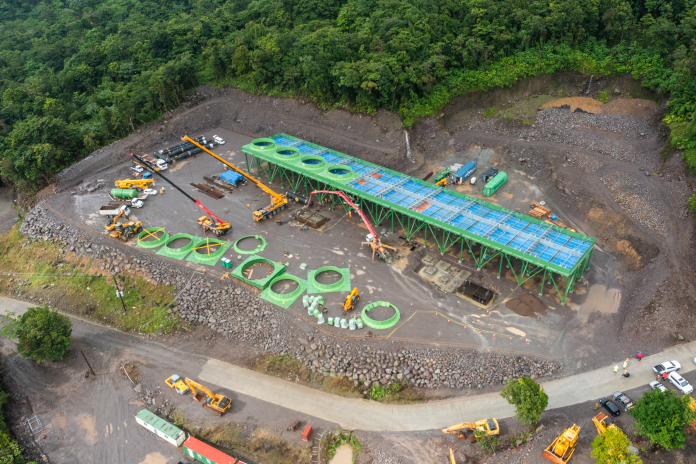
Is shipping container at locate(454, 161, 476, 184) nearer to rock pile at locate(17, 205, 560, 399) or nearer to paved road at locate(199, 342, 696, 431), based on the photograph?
rock pile at locate(17, 205, 560, 399)

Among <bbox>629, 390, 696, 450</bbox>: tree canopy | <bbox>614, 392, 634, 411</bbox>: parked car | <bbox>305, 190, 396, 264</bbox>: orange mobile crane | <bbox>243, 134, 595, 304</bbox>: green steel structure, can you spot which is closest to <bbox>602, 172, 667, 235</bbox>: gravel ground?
<bbox>243, 134, 595, 304</bbox>: green steel structure

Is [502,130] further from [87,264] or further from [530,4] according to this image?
[87,264]

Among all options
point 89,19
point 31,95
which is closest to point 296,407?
point 31,95

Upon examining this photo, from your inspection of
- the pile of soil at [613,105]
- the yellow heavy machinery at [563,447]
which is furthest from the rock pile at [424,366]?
the pile of soil at [613,105]

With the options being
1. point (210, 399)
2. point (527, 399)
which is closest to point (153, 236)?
point (210, 399)

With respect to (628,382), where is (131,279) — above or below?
below
